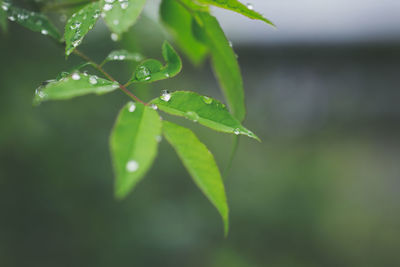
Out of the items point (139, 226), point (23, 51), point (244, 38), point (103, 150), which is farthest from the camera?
point (244, 38)

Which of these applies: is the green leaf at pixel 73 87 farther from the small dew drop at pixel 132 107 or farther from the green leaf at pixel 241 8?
the green leaf at pixel 241 8

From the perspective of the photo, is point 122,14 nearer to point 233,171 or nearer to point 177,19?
point 177,19

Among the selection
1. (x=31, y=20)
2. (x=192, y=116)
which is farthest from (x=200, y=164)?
(x=31, y=20)

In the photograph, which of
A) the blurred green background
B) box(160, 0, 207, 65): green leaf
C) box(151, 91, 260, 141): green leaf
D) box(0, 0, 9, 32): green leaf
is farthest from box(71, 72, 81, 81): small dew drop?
the blurred green background

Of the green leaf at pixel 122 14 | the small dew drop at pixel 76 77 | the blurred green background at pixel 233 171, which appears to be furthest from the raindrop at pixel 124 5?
the blurred green background at pixel 233 171

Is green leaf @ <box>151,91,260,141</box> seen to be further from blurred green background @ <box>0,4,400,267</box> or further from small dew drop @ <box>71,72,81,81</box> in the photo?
blurred green background @ <box>0,4,400,267</box>

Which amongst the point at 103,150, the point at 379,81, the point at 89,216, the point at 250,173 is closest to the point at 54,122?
the point at 103,150

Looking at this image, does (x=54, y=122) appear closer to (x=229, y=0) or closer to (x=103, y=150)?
(x=103, y=150)

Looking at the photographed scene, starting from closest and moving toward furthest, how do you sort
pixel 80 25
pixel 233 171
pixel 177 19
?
pixel 80 25 < pixel 177 19 < pixel 233 171
